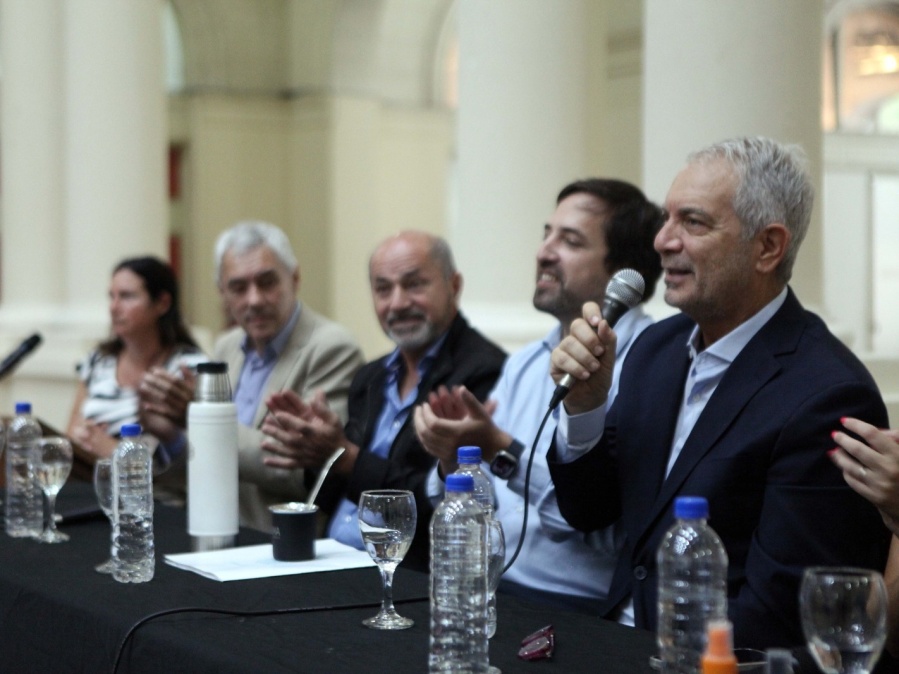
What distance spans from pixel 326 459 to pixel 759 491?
50.1 inches

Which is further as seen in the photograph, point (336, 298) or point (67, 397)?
point (336, 298)

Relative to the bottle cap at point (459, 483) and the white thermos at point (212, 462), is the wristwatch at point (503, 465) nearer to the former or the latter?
the white thermos at point (212, 462)

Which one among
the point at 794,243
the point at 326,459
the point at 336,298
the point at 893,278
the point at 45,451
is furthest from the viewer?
the point at 336,298

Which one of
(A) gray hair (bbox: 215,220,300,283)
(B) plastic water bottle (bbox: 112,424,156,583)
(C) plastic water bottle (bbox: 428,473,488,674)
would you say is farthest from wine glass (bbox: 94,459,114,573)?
(A) gray hair (bbox: 215,220,300,283)

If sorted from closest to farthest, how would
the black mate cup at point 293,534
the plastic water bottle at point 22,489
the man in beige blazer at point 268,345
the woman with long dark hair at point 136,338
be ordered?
the black mate cup at point 293,534, the plastic water bottle at point 22,489, the man in beige blazer at point 268,345, the woman with long dark hair at point 136,338

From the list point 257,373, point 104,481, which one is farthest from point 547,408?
point 257,373

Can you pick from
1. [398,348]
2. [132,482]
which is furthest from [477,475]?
[398,348]

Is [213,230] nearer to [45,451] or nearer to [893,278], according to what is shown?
[893,278]

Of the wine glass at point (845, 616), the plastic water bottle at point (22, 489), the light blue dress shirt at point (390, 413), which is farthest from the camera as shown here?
the light blue dress shirt at point (390, 413)

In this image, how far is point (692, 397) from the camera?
241 cm

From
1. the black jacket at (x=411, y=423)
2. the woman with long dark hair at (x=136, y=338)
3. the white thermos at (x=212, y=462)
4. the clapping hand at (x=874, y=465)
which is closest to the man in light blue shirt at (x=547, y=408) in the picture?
the black jacket at (x=411, y=423)

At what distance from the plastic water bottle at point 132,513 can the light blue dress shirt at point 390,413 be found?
840 millimetres

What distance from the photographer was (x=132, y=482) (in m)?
2.46

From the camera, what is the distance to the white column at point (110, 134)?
6531mm
